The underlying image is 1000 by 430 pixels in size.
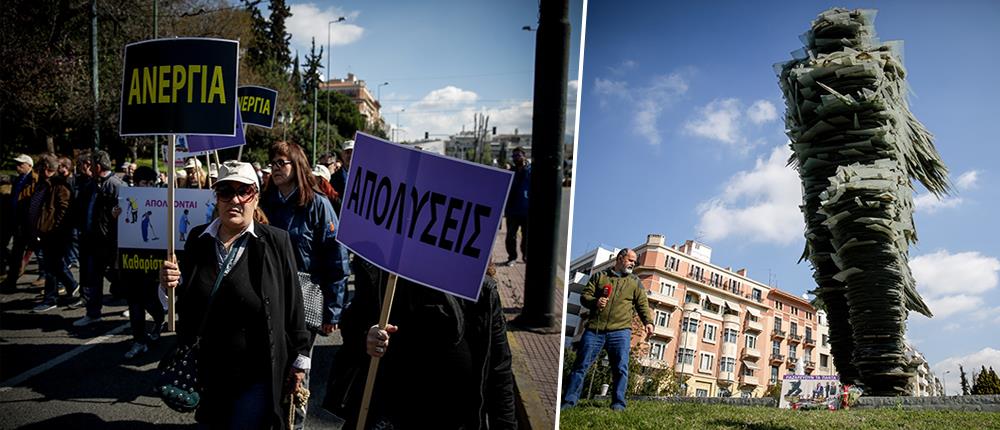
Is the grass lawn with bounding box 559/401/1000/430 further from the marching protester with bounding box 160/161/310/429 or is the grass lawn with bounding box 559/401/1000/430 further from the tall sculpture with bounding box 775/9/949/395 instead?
the marching protester with bounding box 160/161/310/429

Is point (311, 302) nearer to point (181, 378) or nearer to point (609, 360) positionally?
point (181, 378)

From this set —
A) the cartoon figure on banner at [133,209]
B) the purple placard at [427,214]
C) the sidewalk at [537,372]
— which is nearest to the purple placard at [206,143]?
the cartoon figure on banner at [133,209]

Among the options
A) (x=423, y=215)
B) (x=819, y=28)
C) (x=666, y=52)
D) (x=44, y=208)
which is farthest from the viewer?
(x=44, y=208)

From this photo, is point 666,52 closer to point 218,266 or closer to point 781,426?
point 781,426

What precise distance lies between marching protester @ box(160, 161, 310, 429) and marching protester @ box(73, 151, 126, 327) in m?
4.55

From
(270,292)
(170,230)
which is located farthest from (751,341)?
(170,230)

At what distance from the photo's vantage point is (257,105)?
408 inches

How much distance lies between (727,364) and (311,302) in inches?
88.0

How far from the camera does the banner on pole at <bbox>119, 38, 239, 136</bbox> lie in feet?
16.5

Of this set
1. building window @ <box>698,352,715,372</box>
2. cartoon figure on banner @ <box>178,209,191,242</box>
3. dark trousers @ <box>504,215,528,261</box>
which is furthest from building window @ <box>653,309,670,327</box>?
dark trousers @ <box>504,215,528,261</box>

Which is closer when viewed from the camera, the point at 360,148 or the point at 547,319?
the point at 360,148

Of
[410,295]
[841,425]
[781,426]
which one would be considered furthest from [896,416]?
[410,295]

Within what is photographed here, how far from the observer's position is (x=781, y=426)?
3.95 m

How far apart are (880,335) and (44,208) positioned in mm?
8235
